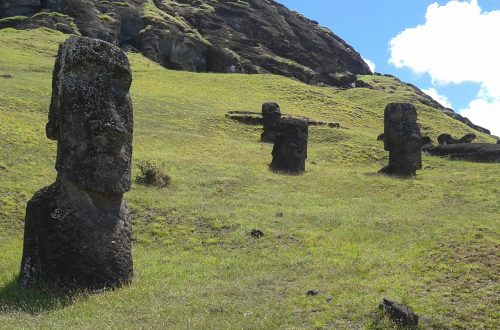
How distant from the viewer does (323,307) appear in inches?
458

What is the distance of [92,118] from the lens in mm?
13289

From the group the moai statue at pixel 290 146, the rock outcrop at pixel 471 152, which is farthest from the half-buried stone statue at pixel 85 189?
the rock outcrop at pixel 471 152

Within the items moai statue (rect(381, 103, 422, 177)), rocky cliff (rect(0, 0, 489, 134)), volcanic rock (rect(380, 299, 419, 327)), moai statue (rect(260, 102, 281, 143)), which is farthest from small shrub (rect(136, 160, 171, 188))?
rocky cliff (rect(0, 0, 489, 134))

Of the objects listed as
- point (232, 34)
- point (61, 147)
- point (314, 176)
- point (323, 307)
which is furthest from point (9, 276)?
point (232, 34)

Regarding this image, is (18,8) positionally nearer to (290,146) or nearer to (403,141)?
(290,146)

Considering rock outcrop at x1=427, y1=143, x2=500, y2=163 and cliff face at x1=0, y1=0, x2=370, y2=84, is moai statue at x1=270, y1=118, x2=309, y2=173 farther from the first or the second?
cliff face at x1=0, y1=0, x2=370, y2=84

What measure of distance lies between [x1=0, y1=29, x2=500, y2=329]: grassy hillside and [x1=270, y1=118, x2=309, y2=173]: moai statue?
1.15m

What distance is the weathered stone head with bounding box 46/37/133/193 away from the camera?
1322 cm

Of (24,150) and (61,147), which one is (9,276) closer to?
(61,147)

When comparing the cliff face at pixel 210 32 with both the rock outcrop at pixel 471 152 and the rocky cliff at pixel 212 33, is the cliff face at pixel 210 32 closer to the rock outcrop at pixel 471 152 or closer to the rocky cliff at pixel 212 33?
the rocky cliff at pixel 212 33

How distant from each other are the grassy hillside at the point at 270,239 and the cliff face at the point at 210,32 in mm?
63610

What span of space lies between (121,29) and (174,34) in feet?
33.5

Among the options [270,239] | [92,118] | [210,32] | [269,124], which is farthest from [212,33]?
[92,118]

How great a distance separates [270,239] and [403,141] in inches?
751
